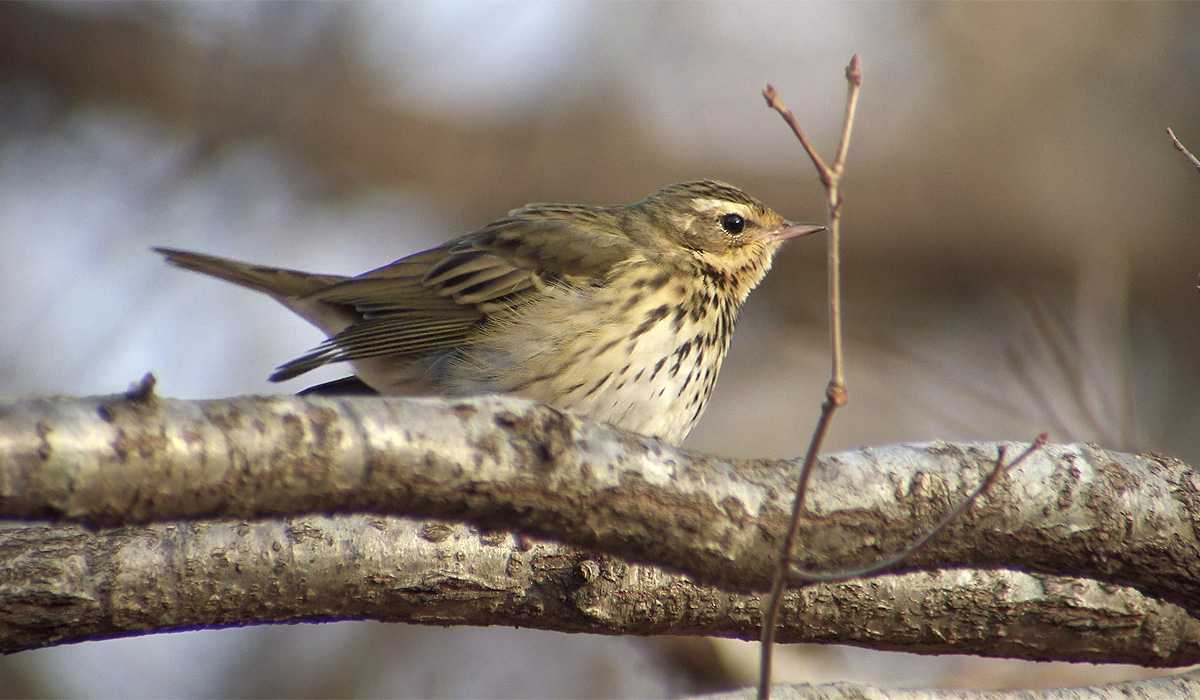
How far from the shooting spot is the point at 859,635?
456 centimetres

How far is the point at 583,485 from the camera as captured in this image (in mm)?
3357

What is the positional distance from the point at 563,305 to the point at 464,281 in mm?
656

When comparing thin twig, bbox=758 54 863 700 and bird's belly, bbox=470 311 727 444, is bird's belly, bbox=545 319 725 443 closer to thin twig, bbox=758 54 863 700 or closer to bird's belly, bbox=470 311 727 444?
bird's belly, bbox=470 311 727 444

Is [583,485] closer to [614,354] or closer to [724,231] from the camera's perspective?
[614,354]

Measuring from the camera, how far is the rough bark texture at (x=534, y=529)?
2.94 metres

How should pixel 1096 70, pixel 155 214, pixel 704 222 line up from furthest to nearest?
pixel 1096 70, pixel 155 214, pixel 704 222

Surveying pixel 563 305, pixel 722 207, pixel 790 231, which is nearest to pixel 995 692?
pixel 563 305

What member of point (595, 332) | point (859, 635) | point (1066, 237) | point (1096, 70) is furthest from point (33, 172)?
point (1096, 70)

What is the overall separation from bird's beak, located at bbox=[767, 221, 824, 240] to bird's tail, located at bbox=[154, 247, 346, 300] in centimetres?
225

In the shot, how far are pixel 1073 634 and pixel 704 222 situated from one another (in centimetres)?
300

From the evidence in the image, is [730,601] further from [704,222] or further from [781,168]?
[781,168]

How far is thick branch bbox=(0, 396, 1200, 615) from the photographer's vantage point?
9.39 feet

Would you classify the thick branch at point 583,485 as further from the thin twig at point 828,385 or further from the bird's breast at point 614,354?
the bird's breast at point 614,354

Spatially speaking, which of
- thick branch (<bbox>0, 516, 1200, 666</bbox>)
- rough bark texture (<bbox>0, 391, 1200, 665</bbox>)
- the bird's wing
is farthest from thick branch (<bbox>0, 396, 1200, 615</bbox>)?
the bird's wing
